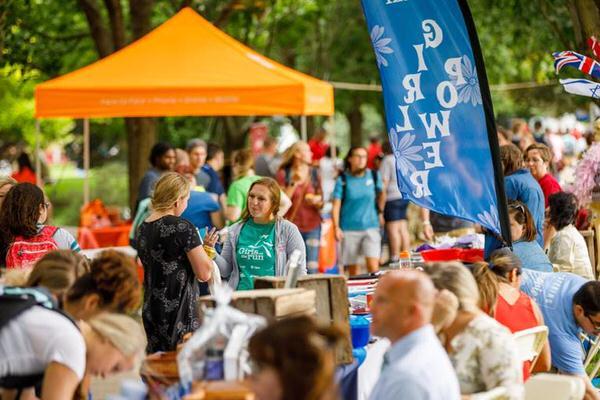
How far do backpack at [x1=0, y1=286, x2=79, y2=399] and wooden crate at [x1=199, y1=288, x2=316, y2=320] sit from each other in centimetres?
70

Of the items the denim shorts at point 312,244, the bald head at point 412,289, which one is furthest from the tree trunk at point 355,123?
the bald head at point 412,289

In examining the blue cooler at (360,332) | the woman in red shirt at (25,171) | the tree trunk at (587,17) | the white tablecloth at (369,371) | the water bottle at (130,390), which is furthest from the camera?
the woman in red shirt at (25,171)

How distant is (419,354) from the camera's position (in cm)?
392

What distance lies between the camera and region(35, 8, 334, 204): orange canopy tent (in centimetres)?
1250

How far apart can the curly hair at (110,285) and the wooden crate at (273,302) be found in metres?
0.33

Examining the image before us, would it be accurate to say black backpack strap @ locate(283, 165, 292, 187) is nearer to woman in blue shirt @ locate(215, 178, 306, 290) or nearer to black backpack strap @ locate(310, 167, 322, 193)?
black backpack strap @ locate(310, 167, 322, 193)

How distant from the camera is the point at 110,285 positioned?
4508 mm

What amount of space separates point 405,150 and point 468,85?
0.59m

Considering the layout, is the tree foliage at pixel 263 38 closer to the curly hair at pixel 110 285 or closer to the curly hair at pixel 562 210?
the curly hair at pixel 562 210

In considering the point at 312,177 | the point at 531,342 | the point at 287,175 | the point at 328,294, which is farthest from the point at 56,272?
the point at 312,177

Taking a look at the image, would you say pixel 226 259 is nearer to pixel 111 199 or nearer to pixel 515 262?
pixel 515 262

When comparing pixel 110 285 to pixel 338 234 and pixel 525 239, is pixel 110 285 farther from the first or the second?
pixel 338 234

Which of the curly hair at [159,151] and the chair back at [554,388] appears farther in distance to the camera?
the curly hair at [159,151]

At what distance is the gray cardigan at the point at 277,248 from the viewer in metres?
7.28
